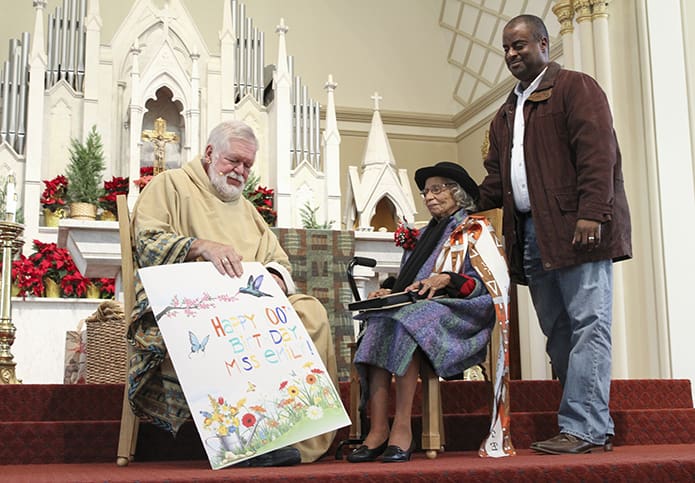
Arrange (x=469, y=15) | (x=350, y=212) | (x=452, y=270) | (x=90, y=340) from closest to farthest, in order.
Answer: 1. (x=452, y=270)
2. (x=90, y=340)
3. (x=350, y=212)
4. (x=469, y=15)

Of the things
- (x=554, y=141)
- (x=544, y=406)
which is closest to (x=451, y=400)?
(x=544, y=406)

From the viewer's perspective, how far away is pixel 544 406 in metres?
4.08

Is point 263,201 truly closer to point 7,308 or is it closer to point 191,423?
point 7,308

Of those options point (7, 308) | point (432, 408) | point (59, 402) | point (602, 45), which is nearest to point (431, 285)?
point (432, 408)

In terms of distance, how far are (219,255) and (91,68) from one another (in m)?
7.11

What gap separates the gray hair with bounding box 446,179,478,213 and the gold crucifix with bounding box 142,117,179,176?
5698 millimetres

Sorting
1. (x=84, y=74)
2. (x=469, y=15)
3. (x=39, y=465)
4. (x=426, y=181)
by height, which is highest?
(x=469, y=15)

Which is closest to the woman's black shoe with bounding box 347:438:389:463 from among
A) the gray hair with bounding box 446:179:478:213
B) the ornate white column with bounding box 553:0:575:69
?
the gray hair with bounding box 446:179:478:213

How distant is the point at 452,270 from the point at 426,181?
379 mm

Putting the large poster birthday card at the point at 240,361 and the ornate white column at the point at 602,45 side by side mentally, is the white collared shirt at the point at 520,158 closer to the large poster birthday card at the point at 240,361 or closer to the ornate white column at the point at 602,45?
the large poster birthday card at the point at 240,361

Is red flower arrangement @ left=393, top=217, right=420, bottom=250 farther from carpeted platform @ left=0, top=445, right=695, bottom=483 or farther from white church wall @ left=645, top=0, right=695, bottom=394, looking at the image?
white church wall @ left=645, top=0, right=695, bottom=394

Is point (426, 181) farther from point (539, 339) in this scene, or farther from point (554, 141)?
point (539, 339)

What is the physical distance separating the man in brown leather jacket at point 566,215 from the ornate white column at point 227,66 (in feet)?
22.1

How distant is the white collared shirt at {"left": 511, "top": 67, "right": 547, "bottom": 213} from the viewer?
3479 mm
